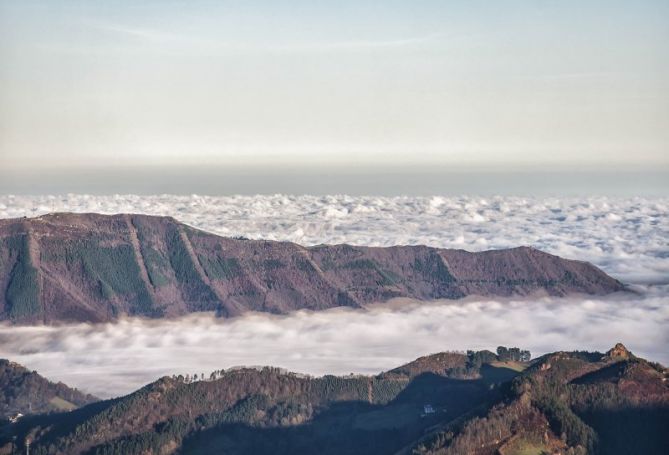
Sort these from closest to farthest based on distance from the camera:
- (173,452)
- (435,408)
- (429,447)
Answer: (429,447) → (173,452) → (435,408)

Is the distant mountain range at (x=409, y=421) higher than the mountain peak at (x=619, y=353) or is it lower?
lower

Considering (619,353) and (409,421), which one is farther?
(619,353)

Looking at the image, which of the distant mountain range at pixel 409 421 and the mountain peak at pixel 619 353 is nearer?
the distant mountain range at pixel 409 421

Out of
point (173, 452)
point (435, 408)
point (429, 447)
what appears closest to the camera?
point (429, 447)

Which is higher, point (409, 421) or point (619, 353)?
point (619, 353)

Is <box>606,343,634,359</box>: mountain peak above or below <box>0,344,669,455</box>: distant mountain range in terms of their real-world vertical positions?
above

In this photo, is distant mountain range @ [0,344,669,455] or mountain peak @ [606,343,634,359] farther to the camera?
mountain peak @ [606,343,634,359]

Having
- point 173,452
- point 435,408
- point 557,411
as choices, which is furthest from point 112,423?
point 557,411

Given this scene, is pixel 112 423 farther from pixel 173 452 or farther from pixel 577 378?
pixel 577 378
